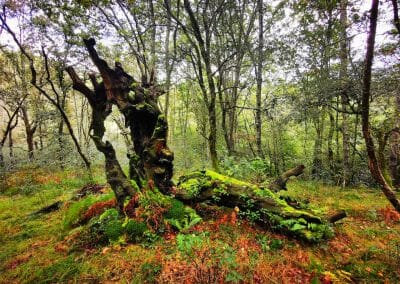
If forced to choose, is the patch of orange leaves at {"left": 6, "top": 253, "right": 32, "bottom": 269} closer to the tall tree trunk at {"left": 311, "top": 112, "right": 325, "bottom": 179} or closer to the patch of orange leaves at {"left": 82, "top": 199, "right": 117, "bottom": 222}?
the patch of orange leaves at {"left": 82, "top": 199, "right": 117, "bottom": 222}

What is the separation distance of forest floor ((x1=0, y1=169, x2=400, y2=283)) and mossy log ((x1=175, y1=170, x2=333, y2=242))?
20 cm

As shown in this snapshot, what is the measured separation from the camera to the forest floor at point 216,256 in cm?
279

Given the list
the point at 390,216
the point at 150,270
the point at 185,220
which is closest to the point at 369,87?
the point at 185,220

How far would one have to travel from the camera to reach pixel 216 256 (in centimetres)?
299

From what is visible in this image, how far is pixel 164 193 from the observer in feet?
15.0

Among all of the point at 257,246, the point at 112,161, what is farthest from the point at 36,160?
the point at 257,246

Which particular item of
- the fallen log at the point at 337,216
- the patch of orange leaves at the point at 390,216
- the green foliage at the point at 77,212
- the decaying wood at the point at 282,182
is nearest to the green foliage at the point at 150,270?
the green foliage at the point at 77,212

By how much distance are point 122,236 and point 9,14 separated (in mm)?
9643

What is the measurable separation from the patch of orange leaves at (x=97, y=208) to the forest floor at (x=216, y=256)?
1.65 ft

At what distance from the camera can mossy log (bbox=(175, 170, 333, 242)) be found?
145 inches

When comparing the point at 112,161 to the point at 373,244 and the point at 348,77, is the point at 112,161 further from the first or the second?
the point at 348,77

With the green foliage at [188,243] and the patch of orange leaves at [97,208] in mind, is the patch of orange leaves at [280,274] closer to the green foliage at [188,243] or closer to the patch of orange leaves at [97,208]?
the green foliage at [188,243]

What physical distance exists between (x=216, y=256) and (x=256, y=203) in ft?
5.16

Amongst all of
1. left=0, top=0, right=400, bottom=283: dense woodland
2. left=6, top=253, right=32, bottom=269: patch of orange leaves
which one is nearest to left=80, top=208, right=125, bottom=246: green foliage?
left=0, top=0, right=400, bottom=283: dense woodland
